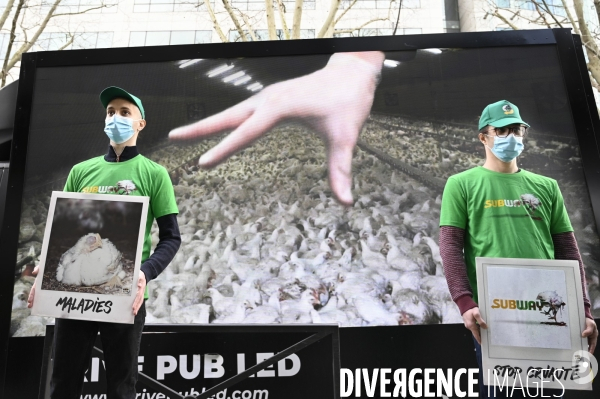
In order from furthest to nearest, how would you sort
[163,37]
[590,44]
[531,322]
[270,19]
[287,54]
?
[163,37] → [270,19] → [590,44] → [287,54] → [531,322]

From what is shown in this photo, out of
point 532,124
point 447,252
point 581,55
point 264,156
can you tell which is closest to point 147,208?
point 264,156

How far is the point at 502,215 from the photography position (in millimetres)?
2145

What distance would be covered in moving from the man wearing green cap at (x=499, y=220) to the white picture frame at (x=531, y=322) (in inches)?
2.5

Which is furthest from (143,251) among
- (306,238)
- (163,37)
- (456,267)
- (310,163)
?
(163,37)

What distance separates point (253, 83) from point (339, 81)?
50cm

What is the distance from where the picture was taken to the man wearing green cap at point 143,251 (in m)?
1.96

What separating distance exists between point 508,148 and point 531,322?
0.85 m

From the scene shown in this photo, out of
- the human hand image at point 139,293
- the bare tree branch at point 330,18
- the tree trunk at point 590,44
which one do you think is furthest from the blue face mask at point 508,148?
the bare tree branch at point 330,18

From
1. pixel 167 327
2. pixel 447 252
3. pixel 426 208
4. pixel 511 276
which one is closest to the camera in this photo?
pixel 511 276

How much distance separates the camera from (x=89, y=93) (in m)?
2.82

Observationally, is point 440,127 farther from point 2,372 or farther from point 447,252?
point 2,372

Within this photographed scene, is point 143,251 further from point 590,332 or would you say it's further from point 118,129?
point 590,332

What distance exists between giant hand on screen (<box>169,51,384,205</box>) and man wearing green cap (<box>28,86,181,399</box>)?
362 millimetres

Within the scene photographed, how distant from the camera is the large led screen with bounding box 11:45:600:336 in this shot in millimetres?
2441
